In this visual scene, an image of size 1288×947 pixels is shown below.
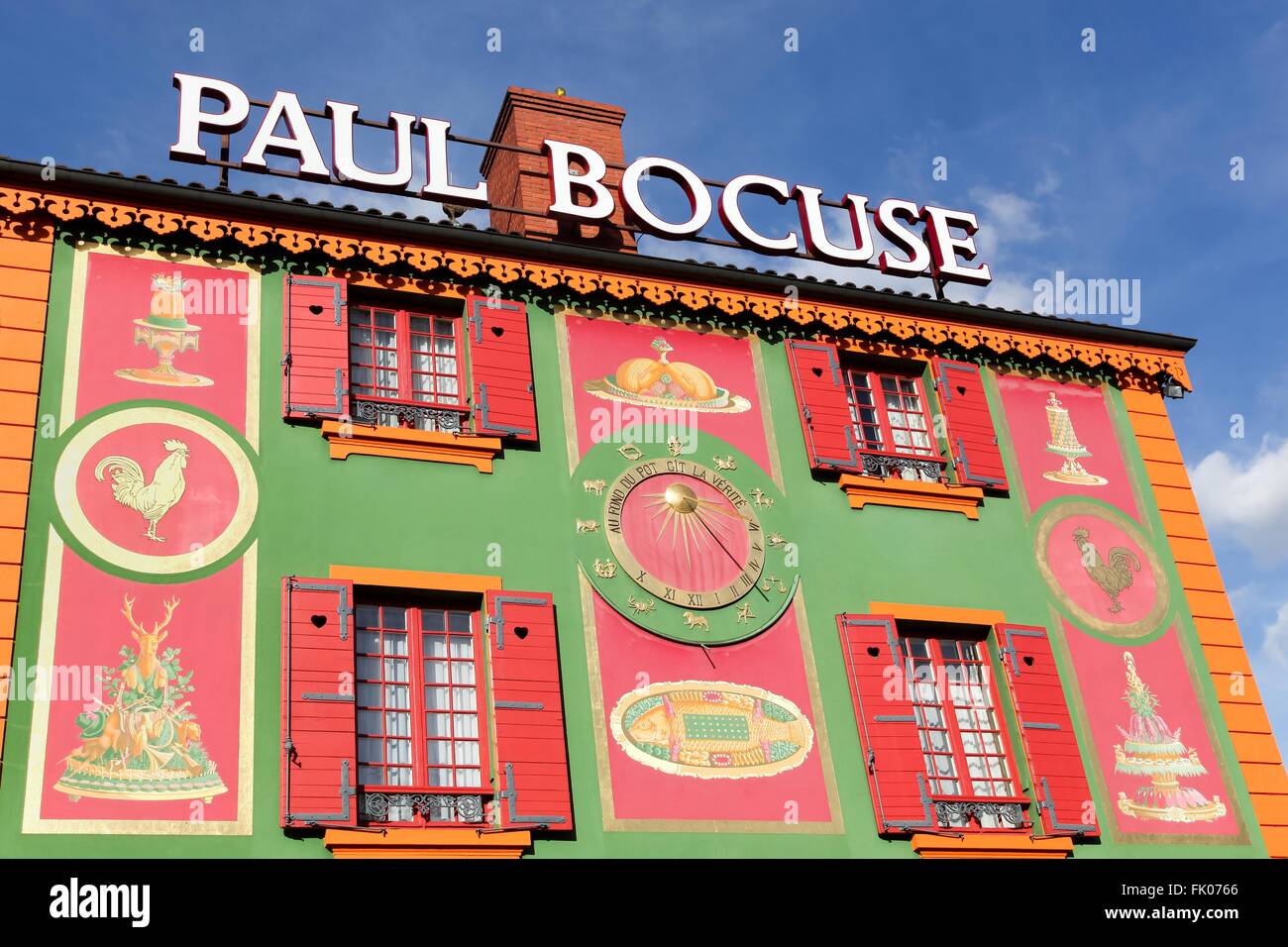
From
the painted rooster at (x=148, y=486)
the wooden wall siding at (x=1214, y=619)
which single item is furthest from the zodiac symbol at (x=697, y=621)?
the wooden wall siding at (x=1214, y=619)

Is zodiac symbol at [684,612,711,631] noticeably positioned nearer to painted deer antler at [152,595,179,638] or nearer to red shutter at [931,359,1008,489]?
red shutter at [931,359,1008,489]

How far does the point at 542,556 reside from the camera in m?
14.2

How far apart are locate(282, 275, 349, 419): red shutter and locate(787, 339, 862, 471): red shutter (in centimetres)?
517

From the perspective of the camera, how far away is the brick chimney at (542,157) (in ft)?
63.3

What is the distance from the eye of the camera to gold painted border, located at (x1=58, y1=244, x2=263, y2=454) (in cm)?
1338

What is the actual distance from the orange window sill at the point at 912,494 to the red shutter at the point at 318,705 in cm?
581

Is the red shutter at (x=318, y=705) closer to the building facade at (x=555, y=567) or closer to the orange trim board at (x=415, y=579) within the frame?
the building facade at (x=555, y=567)

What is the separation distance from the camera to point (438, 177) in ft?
54.7

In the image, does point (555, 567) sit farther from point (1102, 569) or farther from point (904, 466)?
point (1102, 569)

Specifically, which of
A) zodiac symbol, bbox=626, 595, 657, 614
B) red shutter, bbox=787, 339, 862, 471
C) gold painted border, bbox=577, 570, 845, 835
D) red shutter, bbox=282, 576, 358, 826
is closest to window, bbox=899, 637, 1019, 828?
gold painted border, bbox=577, 570, 845, 835

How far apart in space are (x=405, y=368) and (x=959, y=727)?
6928 mm
